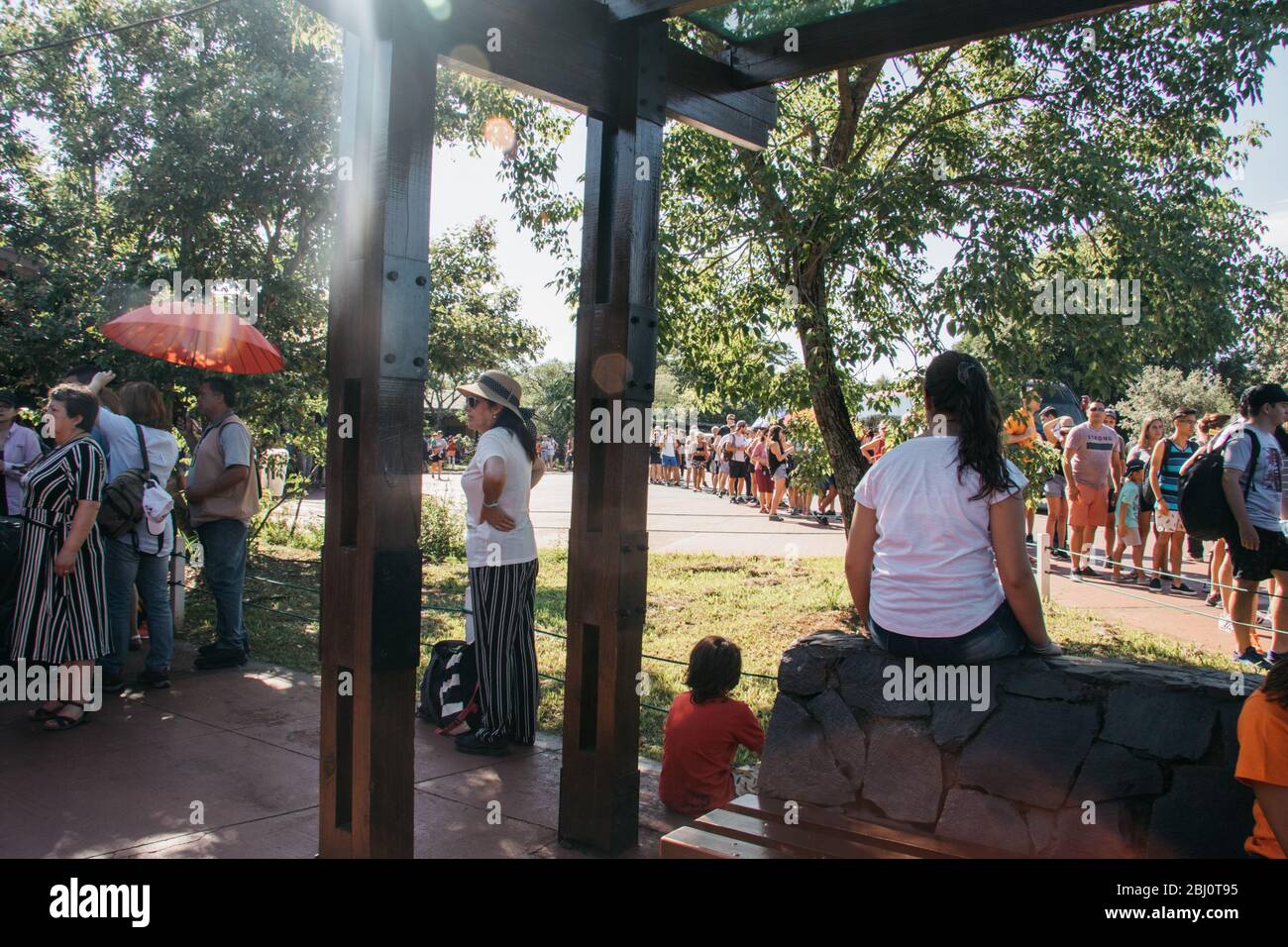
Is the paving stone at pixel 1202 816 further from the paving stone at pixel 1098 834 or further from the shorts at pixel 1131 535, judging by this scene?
the shorts at pixel 1131 535

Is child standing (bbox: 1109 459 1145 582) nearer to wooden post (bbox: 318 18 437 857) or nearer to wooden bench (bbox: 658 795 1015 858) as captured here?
wooden bench (bbox: 658 795 1015 858)

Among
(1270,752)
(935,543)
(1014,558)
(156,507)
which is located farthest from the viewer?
(156,507)

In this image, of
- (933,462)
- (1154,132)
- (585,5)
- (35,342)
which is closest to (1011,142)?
(1154,132)

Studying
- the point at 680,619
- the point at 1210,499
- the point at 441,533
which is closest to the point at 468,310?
the point at 441,533

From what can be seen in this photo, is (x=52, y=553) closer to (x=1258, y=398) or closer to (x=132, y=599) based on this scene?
(x=132, y=599)

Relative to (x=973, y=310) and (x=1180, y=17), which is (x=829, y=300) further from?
(x=1180, y=17)

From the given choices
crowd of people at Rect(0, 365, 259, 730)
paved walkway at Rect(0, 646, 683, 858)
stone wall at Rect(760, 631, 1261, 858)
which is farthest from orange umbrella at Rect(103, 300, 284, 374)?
stone wall at Rect(760, 631, 1261, 858)

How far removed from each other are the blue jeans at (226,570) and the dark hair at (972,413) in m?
4.86

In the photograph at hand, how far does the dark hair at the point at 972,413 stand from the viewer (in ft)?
9.86

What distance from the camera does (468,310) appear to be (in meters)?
12.3

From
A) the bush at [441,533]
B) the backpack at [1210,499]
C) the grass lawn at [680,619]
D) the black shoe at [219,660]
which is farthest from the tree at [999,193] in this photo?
the bush at [441,533]

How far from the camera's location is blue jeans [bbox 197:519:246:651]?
638 centimetres

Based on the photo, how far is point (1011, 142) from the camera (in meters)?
7.20

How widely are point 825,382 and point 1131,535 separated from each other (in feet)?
17.8
